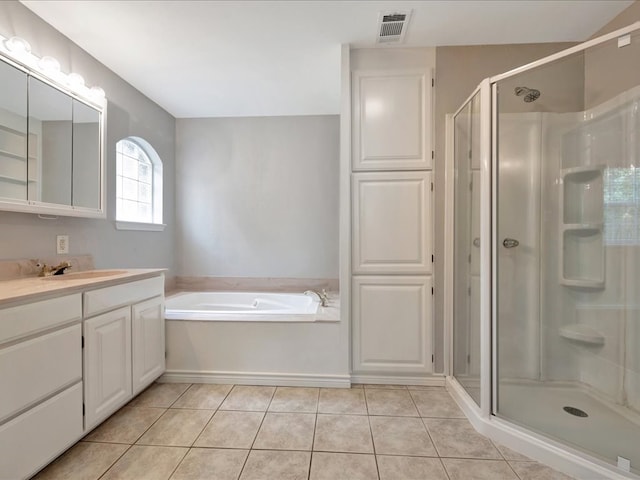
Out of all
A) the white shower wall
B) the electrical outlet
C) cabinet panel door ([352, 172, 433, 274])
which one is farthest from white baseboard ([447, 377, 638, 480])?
the electrical outlet

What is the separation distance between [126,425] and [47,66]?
7.08 ft

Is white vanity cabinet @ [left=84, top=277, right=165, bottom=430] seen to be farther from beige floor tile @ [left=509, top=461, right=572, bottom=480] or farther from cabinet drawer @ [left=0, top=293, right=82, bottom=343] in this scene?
beige floor tile @ [left=509, top=461, right=572, bottom=480]

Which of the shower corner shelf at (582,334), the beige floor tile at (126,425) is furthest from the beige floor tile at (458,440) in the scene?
the beige floor tile at (126,425)

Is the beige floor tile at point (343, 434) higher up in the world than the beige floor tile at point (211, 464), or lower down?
lower down

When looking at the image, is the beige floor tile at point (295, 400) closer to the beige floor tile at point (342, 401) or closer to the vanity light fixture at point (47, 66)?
the beige floor tile at point (342, 401)

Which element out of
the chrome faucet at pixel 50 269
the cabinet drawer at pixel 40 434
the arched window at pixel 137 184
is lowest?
the cabinet drawer at pixel 40 434

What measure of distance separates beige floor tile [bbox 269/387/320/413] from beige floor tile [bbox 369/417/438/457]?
0.40 m

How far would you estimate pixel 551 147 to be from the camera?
1.95 m

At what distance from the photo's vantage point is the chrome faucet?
5.58 feet

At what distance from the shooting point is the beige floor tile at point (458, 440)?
4.83 feet

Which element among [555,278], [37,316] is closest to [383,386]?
[555,278]

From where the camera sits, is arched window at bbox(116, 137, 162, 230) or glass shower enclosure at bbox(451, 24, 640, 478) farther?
arched window at bbox(116, 137, 162, 230)

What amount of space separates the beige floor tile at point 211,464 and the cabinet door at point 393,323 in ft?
3.41

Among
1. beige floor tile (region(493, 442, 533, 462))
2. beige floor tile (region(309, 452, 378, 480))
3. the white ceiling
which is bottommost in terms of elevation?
beige floor tile (region(493, 442, 533, 462))
